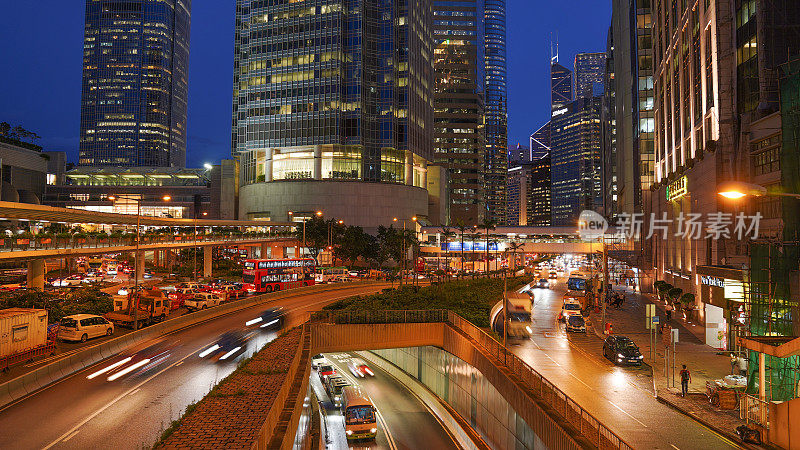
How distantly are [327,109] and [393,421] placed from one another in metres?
96.6

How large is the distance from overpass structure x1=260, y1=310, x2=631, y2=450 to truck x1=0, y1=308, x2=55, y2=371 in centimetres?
1468

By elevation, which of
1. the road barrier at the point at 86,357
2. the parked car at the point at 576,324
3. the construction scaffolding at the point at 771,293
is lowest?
the parked car at the point at 576,324

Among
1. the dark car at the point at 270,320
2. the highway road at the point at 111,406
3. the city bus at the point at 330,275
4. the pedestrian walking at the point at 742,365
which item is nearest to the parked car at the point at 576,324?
the pedestrian walking at the point at 742,365

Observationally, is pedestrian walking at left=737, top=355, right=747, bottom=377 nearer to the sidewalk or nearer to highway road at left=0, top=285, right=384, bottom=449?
the sidewalk

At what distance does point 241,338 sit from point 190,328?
5993mm

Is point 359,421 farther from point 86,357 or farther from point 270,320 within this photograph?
point 86,357

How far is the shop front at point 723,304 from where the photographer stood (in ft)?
105

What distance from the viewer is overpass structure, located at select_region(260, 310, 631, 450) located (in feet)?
56.8

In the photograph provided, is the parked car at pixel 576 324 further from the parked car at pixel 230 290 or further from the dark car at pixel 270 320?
the parked car at pixel 230 290

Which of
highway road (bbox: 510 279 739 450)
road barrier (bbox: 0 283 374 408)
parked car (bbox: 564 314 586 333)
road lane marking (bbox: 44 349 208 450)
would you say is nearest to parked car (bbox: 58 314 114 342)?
road barrier (bbox: 0 283 374 408)

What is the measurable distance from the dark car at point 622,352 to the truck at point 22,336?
34.3 m

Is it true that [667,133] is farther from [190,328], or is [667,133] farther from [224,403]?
[224,403]

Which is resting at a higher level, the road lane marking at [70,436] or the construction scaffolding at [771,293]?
the construction scaffolding at [771,293]

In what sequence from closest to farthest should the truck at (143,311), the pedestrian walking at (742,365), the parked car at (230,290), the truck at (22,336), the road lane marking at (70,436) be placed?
the road lane marking at (70,436) < the truck at (22,336) < the pedestrian walking at (742,365) < the truck at (143,311) < the parked car at (230,290)
